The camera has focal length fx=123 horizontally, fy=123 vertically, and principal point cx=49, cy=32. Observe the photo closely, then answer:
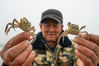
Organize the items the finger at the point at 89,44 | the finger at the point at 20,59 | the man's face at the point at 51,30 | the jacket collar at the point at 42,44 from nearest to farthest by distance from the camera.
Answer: the finger at the point at 20,59
the finger at the point at 89,44
the man's face at the point at 51,30
the jacket collar at the point at 42,44

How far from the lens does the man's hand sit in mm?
1898

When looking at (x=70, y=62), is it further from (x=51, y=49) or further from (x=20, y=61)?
(x=20, y=61)

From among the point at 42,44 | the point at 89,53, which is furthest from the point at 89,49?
the point at 42,44

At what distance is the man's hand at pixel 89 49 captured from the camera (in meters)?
1.90

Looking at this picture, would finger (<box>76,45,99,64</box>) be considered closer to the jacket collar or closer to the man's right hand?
the man's right hand

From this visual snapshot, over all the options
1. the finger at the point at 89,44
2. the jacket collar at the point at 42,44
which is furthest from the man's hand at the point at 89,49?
the jacket collar at the point at 42,44

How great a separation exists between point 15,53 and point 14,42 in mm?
162

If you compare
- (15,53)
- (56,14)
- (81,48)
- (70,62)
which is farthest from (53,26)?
(15,53)

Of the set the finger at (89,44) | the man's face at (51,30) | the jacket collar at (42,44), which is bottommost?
the jacket collar at (42,44)

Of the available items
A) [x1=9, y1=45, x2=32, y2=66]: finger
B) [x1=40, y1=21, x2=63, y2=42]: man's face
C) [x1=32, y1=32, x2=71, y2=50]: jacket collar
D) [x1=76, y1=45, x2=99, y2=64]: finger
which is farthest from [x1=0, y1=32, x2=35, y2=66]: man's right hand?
[x1=32, y1=32, x2=71, y2=50]: jacket collar

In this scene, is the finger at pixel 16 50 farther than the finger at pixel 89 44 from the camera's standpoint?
No

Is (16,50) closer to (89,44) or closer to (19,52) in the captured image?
(19,52)

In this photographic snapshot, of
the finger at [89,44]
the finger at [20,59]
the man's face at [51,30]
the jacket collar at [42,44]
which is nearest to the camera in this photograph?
the finger at [20,59]

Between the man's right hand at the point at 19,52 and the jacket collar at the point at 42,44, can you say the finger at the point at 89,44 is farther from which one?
the jacket collar at the point at 42,44
